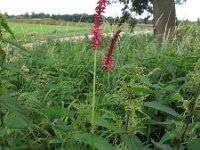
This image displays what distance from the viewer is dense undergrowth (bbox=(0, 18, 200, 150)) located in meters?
2.26

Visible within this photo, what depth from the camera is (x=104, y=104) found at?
3.46 metres

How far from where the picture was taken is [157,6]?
1283 cm

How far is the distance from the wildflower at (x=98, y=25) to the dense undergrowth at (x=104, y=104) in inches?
11.7

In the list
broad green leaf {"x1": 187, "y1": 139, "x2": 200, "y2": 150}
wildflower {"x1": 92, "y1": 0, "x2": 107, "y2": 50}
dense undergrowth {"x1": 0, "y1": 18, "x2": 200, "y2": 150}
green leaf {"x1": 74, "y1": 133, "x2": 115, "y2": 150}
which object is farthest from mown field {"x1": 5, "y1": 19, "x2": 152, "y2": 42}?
wildflower {"x1": 92, "y1": 0, "x2": 107, "y2": 50}

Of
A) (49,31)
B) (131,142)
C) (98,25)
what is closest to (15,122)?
(131,142)

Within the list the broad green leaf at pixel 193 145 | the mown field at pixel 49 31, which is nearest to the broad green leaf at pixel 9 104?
the broad green leaf at pixel 193 145

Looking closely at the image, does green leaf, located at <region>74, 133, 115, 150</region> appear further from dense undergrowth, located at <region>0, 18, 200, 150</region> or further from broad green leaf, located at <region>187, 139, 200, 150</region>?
broad green leaf, located at <region>187, 139, 200, 150</region>

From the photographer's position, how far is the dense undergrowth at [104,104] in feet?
7.43

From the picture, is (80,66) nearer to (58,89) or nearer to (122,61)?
(122,61)

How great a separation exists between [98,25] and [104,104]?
5.45 feet

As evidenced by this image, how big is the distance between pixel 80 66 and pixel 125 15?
12.3m

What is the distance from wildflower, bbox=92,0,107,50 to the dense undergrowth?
297 mm

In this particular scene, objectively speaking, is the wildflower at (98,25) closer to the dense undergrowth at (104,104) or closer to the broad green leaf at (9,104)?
the dense undergrowth at (104,104)

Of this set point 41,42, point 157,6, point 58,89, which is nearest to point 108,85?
point 58,89
